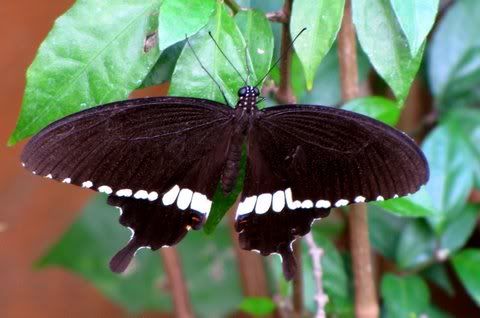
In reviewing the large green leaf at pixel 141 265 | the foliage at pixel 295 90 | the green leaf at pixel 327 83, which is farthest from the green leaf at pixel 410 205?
the large green leaf at pixel 141 265

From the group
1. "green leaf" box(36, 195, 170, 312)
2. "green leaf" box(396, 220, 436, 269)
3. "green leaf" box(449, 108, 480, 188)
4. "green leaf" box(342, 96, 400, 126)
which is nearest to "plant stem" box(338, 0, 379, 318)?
"green leaf" box(342, 96, 400, 126)

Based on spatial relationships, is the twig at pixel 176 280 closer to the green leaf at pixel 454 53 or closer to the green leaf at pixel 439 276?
the green leaf at pixel 439 276

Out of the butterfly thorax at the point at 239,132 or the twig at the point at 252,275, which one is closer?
the butterfly thorax at the point at 239,132

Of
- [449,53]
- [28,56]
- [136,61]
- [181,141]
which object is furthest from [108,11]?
[28,56]

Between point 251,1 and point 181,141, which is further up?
point 251,1

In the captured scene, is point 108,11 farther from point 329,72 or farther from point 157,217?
point 329,72

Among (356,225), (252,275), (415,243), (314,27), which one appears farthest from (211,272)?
(314,27)
